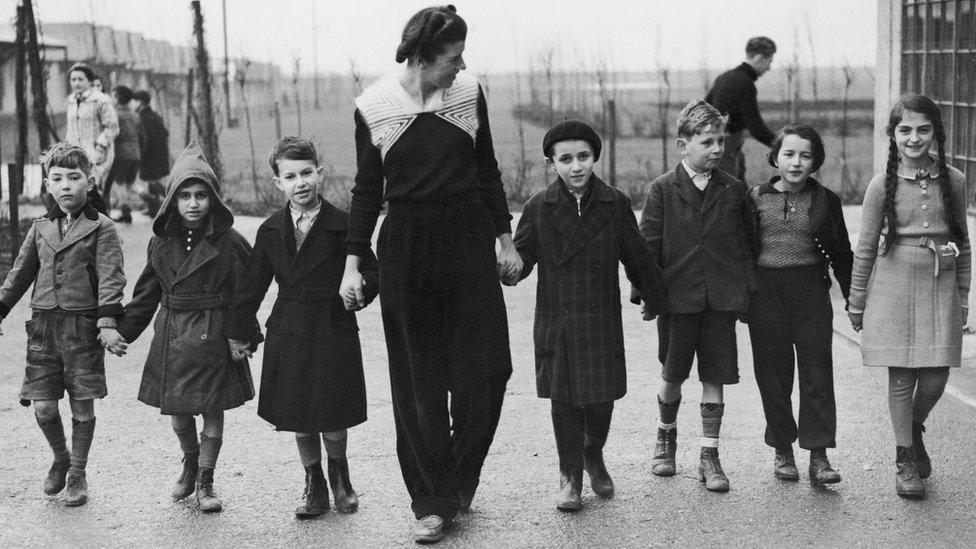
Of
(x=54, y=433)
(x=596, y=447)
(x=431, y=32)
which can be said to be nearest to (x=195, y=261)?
(x=54, y=433)

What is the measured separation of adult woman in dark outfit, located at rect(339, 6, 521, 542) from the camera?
15.9 feet

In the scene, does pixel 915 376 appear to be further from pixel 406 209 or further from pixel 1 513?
pixel 1 513

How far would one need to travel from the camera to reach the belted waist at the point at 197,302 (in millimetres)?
5289

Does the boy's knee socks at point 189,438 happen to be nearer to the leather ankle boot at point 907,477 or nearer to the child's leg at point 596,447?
the child's leg at point 596,447

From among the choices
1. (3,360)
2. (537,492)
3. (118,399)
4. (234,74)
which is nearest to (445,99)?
(537,492)

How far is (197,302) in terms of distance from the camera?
17.4 feet

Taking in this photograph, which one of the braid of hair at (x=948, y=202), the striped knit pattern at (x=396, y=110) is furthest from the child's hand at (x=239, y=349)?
the braid of hair at (x=948, y=202)

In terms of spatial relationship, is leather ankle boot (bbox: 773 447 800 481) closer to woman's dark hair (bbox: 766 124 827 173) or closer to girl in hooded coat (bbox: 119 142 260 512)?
woman's dark hair (bbox: 766 124 827 173)

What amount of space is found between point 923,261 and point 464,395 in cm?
187

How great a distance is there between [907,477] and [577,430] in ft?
4.15

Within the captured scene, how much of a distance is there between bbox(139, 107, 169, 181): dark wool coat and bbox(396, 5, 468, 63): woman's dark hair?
11.2 metres

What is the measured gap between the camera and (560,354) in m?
5.25

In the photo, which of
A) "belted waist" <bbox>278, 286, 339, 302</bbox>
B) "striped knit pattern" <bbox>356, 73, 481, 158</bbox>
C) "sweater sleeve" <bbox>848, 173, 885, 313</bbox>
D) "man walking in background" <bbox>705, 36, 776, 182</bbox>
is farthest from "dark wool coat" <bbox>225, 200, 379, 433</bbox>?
"man walking in background" <bbox>705, 36, 776, 182</bbox>

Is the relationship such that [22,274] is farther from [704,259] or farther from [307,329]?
[704,259]
